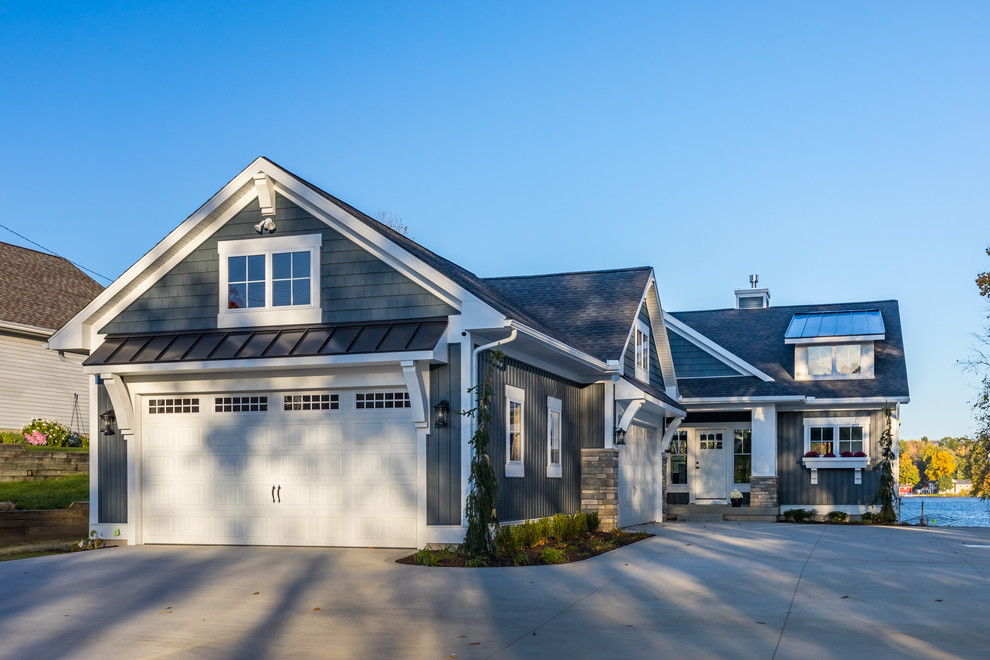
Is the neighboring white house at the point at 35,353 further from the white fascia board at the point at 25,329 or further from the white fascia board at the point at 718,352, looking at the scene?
the white fascia board at the point at 718,352

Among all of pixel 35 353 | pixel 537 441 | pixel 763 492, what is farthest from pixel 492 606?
pixel 35 353

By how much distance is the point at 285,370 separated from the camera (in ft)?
49.5

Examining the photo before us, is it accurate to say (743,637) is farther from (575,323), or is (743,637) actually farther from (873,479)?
(873,479)

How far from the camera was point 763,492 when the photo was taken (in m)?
25.1

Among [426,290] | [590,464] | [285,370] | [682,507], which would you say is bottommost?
[682,507]

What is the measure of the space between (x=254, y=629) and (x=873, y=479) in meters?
20.7

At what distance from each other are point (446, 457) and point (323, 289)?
3.32 meters

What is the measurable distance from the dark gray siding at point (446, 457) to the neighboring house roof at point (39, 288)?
15.5m

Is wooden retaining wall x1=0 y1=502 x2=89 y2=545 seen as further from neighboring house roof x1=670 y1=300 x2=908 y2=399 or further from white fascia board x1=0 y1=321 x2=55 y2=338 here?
neighboring house roof x1=670 y1=300 x2=908 y2=399

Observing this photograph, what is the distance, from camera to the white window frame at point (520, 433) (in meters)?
15.6

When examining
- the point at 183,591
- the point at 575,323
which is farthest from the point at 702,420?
the point at 183,591

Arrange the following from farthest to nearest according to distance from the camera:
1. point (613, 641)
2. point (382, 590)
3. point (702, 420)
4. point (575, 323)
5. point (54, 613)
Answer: point (702, 420), point (575, 323), point (382, 590), point (54, 613), point (613, 641)

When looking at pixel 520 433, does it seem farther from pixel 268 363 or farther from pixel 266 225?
pixel 266 225

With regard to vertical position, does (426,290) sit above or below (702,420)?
above
